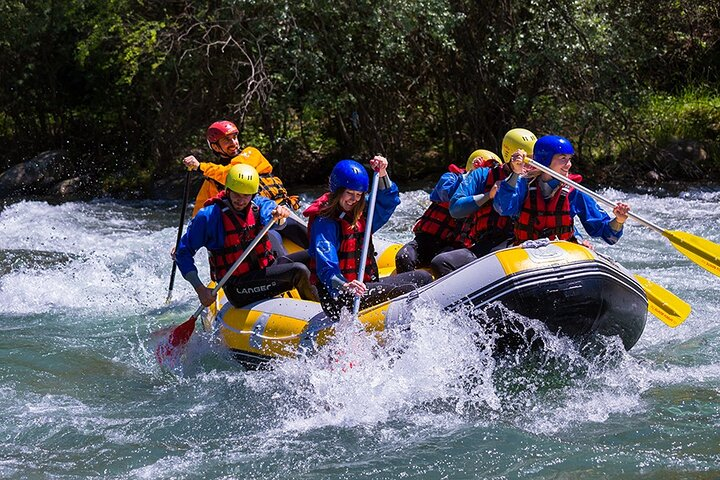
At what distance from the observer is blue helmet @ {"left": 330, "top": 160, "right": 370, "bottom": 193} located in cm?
548

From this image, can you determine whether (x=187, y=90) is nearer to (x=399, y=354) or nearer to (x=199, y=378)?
(x=199, y=378)

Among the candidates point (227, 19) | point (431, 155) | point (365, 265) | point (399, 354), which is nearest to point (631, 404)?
point (399, 354)

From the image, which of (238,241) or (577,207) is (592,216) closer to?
(577,207)

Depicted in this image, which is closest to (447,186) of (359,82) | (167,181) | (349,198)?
(349,198)

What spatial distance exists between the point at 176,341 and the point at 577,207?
2.68 meters

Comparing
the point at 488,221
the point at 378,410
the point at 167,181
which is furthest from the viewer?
the point at 167,181

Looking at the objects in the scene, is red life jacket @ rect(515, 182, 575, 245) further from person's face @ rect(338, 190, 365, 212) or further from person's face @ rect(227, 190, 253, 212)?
person's face @ rect(227, 190, 253, 212)

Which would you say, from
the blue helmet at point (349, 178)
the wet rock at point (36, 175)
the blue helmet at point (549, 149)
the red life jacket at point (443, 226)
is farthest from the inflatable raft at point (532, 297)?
the wet rock at point (36, 175)

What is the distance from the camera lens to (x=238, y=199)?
6086mm

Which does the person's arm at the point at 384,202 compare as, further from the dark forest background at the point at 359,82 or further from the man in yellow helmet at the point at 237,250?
the dark forest background at the point at 359,82

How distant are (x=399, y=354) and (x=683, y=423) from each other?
1494 millimetres

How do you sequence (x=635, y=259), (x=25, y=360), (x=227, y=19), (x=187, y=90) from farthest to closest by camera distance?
(x=187, y=90) → (x=227, y=19) → (x=635, y=259) → (x=25, y=360)

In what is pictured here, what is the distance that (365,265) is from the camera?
5.76m

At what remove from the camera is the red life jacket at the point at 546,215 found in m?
5.92
